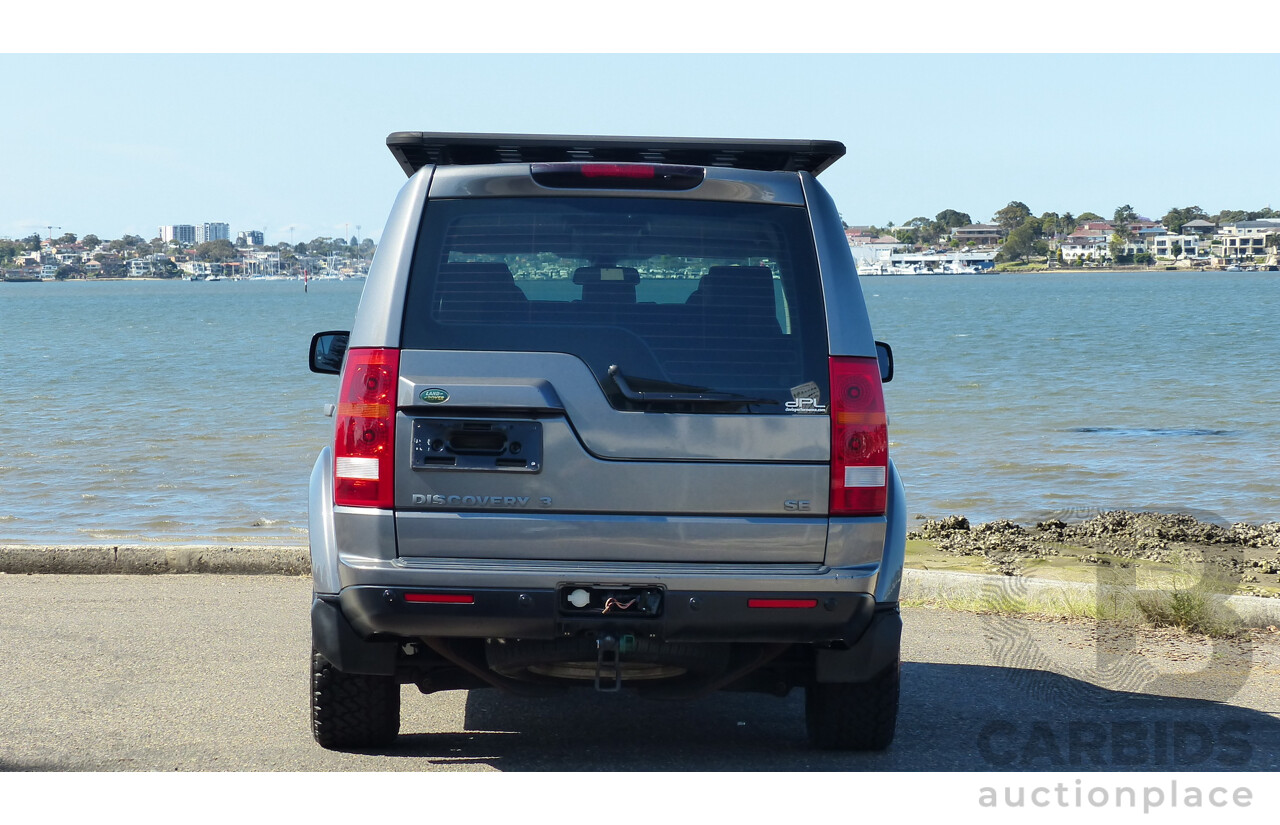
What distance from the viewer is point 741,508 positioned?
4.25m

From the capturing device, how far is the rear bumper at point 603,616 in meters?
4.25

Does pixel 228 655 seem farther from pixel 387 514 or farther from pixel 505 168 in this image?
pixel 505 168

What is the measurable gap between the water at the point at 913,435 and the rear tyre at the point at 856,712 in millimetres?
2088

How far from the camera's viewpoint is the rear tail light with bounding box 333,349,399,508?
13.8 ft

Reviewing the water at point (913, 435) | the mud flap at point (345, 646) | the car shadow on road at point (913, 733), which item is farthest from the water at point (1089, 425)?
the mud flap at point (345, 646)

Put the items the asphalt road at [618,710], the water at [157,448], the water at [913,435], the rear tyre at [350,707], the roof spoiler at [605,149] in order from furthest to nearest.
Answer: the water at [913,435]
the water at [157,448]
the asphalt road at [618,710]
the rear tyre at [350,707]
the roof spoiler at [605,149]

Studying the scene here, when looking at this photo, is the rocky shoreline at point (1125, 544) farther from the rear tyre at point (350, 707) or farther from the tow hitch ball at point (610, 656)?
the rear tyre at point (350, 707)

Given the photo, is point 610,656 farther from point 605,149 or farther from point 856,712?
point 605,149

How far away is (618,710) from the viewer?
5.84 m

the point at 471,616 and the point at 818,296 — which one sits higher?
the point at 818,296

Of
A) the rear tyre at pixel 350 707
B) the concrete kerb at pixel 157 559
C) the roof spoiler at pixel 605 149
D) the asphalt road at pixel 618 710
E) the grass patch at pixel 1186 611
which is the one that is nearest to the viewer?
the roof spoiler at pixel 605 149

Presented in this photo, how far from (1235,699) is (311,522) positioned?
4.06 metres
